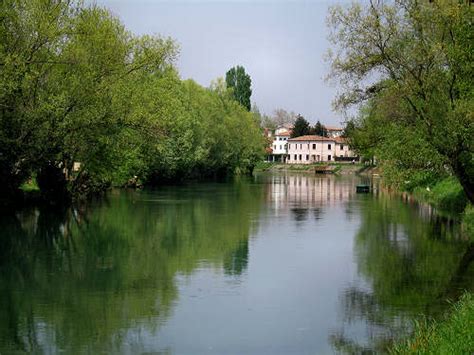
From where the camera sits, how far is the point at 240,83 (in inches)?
5108

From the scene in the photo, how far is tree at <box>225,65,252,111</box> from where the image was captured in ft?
424

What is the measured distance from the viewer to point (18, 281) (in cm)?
2006

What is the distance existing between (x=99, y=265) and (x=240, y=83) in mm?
108664

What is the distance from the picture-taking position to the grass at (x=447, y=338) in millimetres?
10883

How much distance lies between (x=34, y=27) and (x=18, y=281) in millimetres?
17567

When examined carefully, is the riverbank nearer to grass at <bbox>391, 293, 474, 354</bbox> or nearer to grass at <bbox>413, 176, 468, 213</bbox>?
grass at <bbox>413, 176, 468, 213</bbox>

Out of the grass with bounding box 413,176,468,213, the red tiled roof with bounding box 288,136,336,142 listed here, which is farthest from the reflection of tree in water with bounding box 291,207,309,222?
the red tiled roof with bounding box 288,136,336,142

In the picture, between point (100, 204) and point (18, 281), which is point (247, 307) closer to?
point (18, 281)

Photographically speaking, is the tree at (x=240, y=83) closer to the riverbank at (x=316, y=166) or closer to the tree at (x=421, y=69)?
the riverbank at (x=316, y=166)

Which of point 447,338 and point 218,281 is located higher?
point 447,338

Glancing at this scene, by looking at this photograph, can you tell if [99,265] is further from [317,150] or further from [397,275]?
[317,150]

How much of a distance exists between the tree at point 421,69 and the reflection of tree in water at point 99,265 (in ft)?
27.9

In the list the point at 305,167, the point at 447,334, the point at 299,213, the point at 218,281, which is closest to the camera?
the point at 447,334

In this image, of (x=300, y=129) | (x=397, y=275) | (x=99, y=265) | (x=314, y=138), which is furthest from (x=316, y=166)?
(x=397, y=275)
